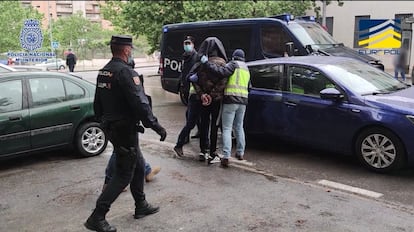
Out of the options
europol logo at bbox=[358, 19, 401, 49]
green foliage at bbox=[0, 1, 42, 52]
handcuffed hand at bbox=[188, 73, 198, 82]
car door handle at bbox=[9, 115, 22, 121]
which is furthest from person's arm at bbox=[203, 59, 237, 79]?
green foliage at bbox=[0, 1, 42, 52]

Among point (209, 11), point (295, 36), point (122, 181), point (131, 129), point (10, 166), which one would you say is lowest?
point (10, 166)

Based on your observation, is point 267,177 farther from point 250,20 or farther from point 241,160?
point 250,20

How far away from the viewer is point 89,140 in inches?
265

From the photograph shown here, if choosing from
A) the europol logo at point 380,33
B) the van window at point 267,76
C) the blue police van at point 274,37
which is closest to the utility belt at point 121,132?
the van window at point 267,76

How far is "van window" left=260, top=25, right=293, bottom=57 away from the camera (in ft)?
33.0

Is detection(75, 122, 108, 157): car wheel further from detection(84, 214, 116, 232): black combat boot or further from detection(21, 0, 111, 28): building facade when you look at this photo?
detection(21, 0, 111, 28): building facade

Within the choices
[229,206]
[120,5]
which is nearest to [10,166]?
[229,206]

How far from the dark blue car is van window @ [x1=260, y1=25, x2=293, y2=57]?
10.4 ft

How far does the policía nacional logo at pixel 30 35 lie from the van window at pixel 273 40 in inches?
267

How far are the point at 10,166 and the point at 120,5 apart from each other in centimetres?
1835

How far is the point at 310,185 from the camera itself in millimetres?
5301

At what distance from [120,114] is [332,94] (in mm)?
3034

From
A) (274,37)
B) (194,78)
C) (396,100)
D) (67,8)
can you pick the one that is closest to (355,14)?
(274,37)

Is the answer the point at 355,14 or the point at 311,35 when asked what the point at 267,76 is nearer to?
the point at 311,35
